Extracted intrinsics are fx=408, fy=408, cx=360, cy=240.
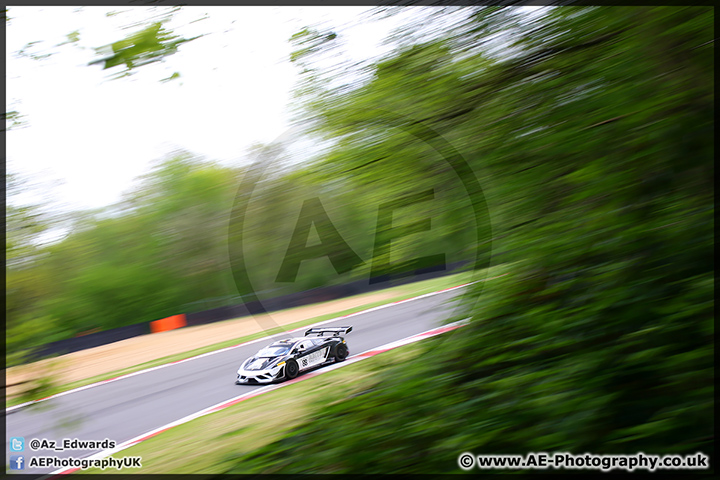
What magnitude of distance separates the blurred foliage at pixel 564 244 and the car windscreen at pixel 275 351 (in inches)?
57.4

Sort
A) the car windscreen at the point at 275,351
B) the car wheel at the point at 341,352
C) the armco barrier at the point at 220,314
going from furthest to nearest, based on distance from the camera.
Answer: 1. the car windscreen at the point at 275,351
2. the car wheel at the point at 341,352
3. the armco barrier at the point at 220,314

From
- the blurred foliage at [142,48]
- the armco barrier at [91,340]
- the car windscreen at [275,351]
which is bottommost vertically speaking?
the car windscreen at [275,351]

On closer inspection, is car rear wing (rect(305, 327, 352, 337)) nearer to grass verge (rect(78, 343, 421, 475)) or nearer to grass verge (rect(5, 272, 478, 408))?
grass verge (rect(5, 272, 478, 408))

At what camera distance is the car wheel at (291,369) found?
407cm

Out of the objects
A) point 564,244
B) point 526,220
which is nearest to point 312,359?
point 526,220

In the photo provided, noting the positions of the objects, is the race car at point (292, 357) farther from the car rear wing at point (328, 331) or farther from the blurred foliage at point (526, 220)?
the blurred foliage at point (526, 220)

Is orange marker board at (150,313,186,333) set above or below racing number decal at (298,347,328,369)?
above

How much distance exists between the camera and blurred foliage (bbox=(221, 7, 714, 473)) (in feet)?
5.47

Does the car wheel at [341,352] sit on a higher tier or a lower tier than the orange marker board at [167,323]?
lower

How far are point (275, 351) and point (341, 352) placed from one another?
0.68 metres

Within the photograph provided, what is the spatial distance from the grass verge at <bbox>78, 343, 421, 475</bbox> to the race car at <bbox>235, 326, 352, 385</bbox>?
302 millimetres

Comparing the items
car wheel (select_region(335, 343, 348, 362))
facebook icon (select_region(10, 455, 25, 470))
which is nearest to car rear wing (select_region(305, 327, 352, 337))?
car wheel (select_region(335, 343, 348, 362))

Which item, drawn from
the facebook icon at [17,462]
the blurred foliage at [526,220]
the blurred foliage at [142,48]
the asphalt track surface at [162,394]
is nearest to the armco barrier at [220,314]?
the blurred foliage at [526,220]

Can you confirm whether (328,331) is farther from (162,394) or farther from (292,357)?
(162,394)
